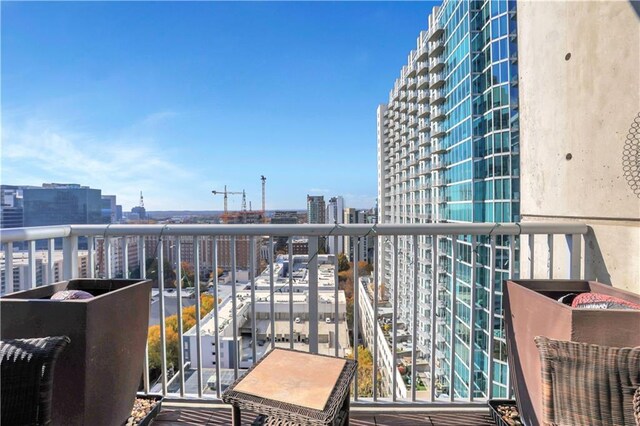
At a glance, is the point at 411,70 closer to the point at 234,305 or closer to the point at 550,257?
the point at 550,257

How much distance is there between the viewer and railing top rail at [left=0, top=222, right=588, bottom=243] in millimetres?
1684

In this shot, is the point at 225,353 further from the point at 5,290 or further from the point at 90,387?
the point at 5,290

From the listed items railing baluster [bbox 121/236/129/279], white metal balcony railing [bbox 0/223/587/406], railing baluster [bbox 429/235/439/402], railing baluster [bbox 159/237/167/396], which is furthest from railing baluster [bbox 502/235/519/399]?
railing baluster [bbox 121/236/129/279]

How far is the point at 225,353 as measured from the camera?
198 centimetres

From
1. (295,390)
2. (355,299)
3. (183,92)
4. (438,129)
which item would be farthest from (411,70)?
(295,390)

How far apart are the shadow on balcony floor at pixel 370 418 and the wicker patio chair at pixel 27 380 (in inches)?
34.1

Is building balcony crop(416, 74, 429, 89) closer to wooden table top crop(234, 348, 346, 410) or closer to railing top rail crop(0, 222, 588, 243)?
railing top rail crop(0, 222, 588, 243)

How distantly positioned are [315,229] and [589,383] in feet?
4.13

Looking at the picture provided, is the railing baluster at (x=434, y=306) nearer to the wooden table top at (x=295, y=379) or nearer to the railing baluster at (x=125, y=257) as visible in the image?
the wooden table top at (x=295, y=379)

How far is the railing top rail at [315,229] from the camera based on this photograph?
168cm

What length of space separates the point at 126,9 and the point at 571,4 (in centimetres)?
460

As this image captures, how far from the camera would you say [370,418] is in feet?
5.65

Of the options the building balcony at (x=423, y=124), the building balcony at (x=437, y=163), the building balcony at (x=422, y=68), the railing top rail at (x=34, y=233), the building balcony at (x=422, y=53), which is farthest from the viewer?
the building balcony at (x=423, y=124)

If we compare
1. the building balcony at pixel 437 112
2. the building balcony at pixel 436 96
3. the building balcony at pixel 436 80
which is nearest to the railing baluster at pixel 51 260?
the building balcony at pixel 437 112
